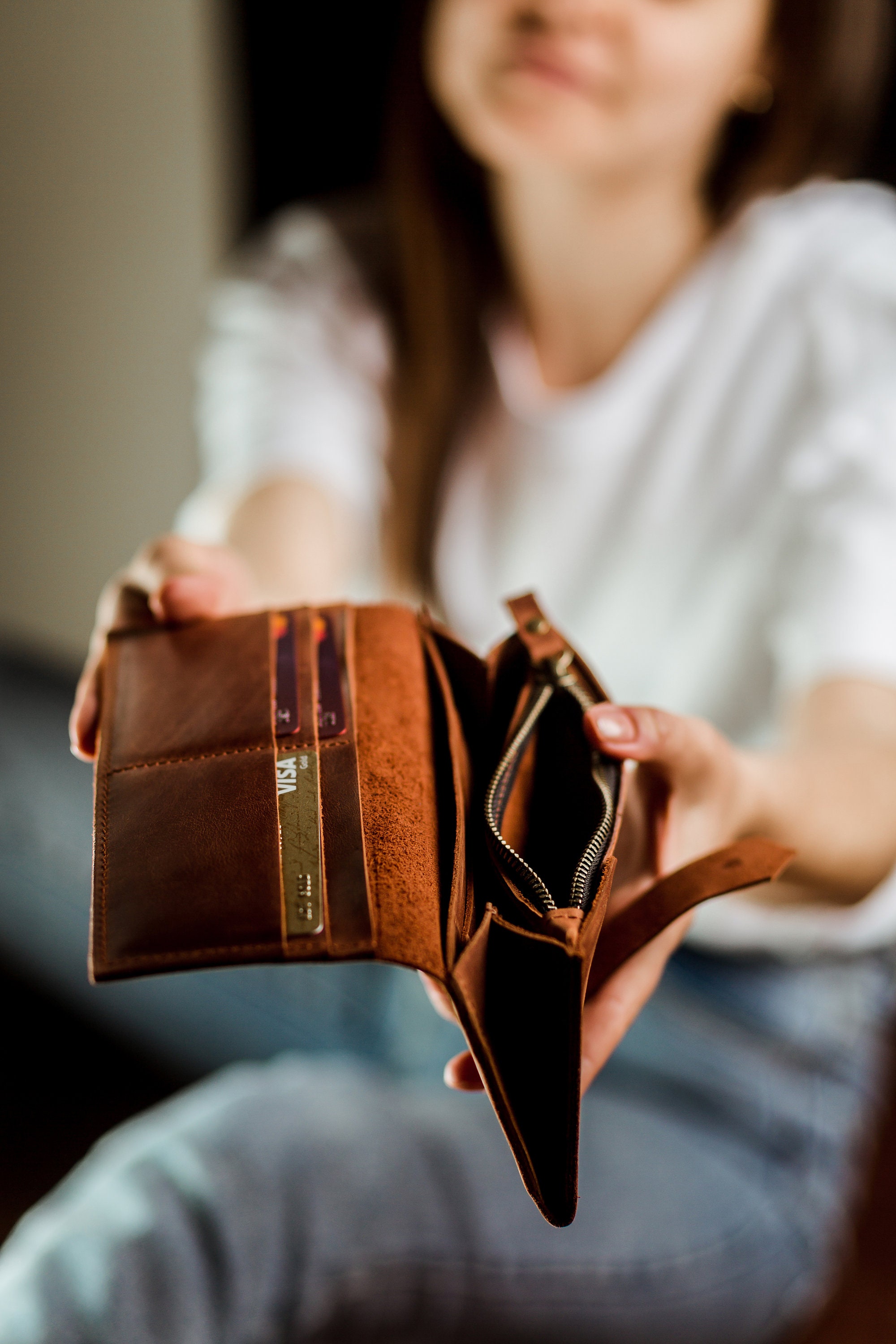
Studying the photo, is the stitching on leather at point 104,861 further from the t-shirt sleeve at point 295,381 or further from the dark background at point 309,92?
the dark background at point 309,92

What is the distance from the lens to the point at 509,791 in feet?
1.15

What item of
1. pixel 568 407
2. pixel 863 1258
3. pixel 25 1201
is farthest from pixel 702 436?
pixel 25 1201

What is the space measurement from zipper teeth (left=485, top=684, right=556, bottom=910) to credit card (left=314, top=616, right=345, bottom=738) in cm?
6

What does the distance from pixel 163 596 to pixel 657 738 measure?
21cm

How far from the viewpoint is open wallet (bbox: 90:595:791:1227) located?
282 millimetres

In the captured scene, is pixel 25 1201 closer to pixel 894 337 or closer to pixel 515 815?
pixel 515 815

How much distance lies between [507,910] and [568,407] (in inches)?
23.8

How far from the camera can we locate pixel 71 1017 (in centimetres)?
100

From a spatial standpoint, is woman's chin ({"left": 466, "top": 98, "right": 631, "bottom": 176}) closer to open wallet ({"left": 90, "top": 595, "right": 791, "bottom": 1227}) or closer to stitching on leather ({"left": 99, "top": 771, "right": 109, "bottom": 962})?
open wallet ({"left": 90, "top": 595, "right": 791, "bottom": 1227})

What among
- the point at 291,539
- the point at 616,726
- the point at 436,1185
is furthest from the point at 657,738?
the point at 291,539

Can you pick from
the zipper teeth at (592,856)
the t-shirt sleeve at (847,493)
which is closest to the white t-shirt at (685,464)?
the t-shirt sleeve at (847,493)

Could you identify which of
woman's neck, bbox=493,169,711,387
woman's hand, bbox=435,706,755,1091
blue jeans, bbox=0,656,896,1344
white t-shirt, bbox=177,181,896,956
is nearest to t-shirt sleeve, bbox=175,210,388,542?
white t-shirt, bbox=177,181,896,956

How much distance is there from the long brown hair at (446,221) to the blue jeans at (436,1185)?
0.39 metres

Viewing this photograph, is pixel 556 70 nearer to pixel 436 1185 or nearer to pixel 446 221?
pixel 446 221
